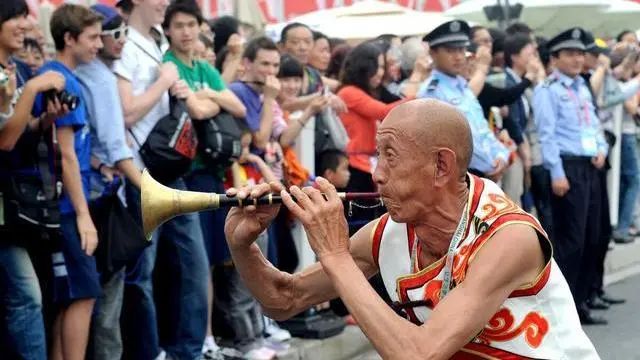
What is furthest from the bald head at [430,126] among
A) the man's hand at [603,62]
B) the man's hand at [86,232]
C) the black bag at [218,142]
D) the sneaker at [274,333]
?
the man's hand at [603,62]

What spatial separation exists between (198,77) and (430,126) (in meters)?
4.10

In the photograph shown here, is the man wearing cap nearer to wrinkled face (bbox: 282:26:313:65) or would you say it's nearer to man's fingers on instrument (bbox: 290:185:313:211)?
wrinkled face (bbox: 282:26:313:65)

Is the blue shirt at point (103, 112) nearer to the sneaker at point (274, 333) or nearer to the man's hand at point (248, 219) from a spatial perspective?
the sneaker at point (274, 333)

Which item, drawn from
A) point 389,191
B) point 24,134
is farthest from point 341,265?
point 24,134

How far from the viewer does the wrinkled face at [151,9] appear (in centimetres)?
724

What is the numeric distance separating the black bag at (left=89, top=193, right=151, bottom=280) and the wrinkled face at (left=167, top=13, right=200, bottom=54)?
1.18m

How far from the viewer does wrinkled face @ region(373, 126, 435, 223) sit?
3.70m

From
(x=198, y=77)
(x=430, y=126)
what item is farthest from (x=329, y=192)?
(x=198, y=77)

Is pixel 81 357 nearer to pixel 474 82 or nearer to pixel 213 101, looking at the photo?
pixel 213 101

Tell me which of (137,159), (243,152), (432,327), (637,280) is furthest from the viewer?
(637,280)

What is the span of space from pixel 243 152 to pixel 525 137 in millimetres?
3562

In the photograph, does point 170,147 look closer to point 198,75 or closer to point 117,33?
point 117,33

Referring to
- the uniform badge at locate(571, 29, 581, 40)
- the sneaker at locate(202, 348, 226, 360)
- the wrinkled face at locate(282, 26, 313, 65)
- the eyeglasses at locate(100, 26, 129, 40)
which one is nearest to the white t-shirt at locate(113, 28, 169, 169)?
the eyeglasses at locate(100, 26, 129, 40)

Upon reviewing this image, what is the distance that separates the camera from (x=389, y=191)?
3740 mm
